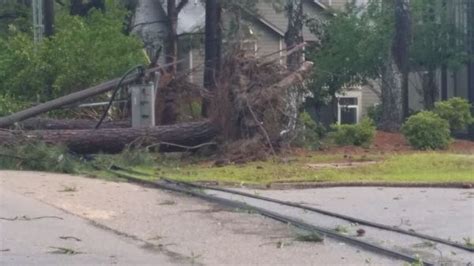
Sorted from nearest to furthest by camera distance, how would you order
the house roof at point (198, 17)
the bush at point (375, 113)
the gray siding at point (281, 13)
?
the bush at point (375, 113), the gray siding at point (281, 13), the house roof at point (198, 17)

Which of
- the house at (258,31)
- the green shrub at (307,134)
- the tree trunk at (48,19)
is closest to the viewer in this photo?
the green shrub at (307,134)

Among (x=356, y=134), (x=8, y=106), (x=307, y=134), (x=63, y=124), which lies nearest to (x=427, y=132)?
(x=356, y=134)

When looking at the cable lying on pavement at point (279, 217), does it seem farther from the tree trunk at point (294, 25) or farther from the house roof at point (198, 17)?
the house roof at point (198, 17)

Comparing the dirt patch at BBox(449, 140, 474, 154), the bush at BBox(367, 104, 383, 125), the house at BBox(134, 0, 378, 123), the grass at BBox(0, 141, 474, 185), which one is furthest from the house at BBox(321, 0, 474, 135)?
the grass at BBox(0, 141, 474, 185)

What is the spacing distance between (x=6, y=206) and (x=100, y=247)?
141 inches

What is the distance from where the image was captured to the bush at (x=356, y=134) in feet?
82.7

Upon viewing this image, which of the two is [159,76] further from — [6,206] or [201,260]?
[201,260]

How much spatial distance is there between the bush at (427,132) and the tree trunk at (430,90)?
32.2 ft

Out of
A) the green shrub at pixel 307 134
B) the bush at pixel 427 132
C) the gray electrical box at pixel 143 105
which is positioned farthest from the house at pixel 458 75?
the gray electrical box at pixel 143 105

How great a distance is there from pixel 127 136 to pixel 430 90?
593 inches

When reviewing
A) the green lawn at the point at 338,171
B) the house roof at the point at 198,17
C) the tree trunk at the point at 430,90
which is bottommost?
the green lawn at the point at 338,171

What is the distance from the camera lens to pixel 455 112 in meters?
26.5

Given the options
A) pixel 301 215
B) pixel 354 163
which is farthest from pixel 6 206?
pixel 354 163

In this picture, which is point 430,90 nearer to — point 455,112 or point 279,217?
point 455,112
